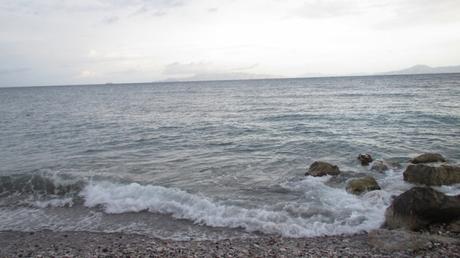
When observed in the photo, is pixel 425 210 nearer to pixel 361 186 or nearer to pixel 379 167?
pixel 361 186

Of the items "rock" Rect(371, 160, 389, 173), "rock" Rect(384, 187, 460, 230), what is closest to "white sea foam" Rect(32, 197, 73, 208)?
"rock" Rect(384, 187, 460, 230)

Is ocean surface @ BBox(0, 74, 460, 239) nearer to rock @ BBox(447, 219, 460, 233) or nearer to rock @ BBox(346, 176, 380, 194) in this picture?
rock @ BBox(346, 176, 380, 194)

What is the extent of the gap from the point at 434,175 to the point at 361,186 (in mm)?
3634

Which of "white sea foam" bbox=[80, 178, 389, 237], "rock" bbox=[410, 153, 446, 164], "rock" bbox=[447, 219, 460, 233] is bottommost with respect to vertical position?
"white sea foam" bbox=[80, 178, 389, 237]

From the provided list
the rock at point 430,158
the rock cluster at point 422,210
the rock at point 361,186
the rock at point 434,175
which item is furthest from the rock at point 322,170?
the rock cluster at point 422,210

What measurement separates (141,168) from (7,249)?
9.44 meters

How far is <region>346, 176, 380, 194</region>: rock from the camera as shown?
1466cm

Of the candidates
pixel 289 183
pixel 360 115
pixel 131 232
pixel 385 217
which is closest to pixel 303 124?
pixel 360 115

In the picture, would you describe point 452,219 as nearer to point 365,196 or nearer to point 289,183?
point 365,196

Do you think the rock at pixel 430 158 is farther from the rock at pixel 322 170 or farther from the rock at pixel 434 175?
the rock at pixel 322 170

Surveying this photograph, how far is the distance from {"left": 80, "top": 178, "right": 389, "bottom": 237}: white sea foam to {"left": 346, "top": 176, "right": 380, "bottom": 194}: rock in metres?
0.40

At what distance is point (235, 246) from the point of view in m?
10.1

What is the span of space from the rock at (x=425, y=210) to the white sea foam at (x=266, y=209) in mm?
919

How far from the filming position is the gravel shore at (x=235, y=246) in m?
9.38
